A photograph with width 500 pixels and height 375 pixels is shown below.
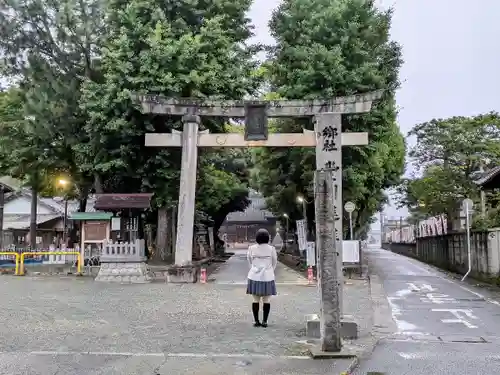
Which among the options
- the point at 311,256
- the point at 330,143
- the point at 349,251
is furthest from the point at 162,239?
the point at 349,251

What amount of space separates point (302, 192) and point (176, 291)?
11271 mm

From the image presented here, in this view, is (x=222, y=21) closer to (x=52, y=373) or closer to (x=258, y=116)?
(x=258, y=116)

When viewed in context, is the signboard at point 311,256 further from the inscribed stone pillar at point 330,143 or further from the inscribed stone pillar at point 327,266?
the inscribed stone pillar at point 327,266

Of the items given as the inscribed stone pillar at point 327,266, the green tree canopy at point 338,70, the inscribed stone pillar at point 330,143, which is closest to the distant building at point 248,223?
the green tree canopy at point 338,70

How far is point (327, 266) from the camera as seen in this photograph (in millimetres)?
7211

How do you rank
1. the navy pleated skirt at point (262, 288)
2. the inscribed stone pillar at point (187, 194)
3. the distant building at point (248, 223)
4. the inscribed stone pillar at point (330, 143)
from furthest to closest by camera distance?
the distant building at point (248, 223)
the inscribed stone pillar at point (187, 194)
the inscribed stone pillar at point (330, 143)
the navy pleated skirt at point (262, 288)

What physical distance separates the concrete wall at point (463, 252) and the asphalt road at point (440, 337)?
4627 mm

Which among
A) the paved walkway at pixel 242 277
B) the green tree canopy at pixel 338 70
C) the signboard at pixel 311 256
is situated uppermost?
the green tree canopy at pixel 338 70

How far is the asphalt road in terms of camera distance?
6.59 metres

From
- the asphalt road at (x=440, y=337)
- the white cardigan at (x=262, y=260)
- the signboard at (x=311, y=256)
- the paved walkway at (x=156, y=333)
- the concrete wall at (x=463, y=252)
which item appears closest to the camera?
the paved walkway at (x=156, y=333)

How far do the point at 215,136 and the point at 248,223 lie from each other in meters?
52.4

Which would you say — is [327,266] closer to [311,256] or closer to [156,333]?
[156,333]

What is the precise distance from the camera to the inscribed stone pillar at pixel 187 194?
59.2 ft

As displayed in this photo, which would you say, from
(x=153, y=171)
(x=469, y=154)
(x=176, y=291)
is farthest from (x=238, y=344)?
(x=469, y=154)
